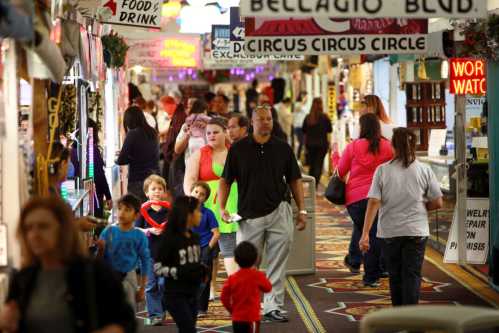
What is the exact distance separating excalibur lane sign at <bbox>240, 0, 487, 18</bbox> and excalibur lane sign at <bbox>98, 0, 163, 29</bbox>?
4683 mm

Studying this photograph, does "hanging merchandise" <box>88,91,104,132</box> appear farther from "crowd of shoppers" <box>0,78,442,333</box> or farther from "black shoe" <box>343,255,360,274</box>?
"black shoe" <box>343,255,360,274</box>

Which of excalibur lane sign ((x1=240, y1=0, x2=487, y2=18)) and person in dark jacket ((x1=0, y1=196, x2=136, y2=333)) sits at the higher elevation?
excalibur lane sign ((x1=240, y1=0, x2=487, y2=18))

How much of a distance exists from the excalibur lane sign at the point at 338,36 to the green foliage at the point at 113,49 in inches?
211

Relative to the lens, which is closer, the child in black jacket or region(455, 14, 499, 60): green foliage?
the child in black jacket

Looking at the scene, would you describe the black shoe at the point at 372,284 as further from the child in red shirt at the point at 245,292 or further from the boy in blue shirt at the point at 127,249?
the boy in blue shirt at the point at 127,249

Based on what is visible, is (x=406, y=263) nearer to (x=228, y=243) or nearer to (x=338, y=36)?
(x=228, y=243)

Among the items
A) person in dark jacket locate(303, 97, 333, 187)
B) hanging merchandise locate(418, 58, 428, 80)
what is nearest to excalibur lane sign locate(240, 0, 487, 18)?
hanging merchandise locate(418, 58, 428, 80)

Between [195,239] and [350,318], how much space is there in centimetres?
283

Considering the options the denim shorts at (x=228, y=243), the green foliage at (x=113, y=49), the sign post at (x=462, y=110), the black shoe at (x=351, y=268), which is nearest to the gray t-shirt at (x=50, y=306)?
→ the denim shorts at (x=228, y=243)

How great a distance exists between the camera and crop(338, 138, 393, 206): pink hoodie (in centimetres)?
1316

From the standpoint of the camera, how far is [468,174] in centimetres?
1394

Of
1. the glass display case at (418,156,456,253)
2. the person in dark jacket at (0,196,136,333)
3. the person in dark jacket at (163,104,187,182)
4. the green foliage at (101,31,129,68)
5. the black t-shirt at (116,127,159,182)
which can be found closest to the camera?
the person in dark jacket at (0,196,136,333)

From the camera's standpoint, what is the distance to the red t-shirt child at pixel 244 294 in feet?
29.4

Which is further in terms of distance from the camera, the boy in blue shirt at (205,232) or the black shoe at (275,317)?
the black shoe at (275,317)
